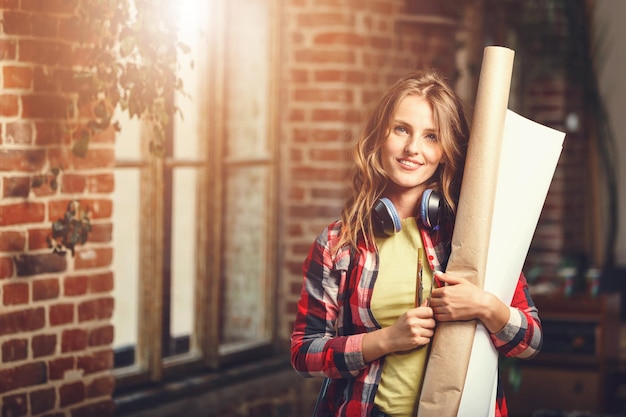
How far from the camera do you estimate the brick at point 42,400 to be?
308 cm

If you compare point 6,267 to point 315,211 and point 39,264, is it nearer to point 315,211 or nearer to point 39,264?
point 39,264

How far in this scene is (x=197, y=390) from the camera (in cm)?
399

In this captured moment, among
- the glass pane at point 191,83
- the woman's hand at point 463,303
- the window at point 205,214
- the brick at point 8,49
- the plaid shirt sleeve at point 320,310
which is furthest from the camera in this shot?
the glass pane at point 191,83

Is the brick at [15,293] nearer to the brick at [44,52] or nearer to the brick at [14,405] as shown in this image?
the brick at [14,405]

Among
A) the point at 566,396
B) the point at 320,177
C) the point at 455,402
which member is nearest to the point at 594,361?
the point at 566,396

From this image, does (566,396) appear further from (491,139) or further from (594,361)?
(491,139)

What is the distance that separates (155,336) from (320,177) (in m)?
1.04

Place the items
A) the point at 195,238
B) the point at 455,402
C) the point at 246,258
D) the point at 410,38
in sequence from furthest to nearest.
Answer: the point at 410,38, the point at 246,258, the point at 195,238, the point at 455,402

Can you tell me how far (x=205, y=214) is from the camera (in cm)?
411

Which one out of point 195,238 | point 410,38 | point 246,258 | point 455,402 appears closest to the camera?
point 455,402

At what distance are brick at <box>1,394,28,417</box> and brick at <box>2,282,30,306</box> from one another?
10.7 inches

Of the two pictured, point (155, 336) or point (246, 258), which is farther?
point (246, 258)

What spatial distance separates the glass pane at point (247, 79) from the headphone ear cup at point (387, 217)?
7.41 feet

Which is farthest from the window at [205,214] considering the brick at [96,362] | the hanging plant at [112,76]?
the brick at [96,362]
